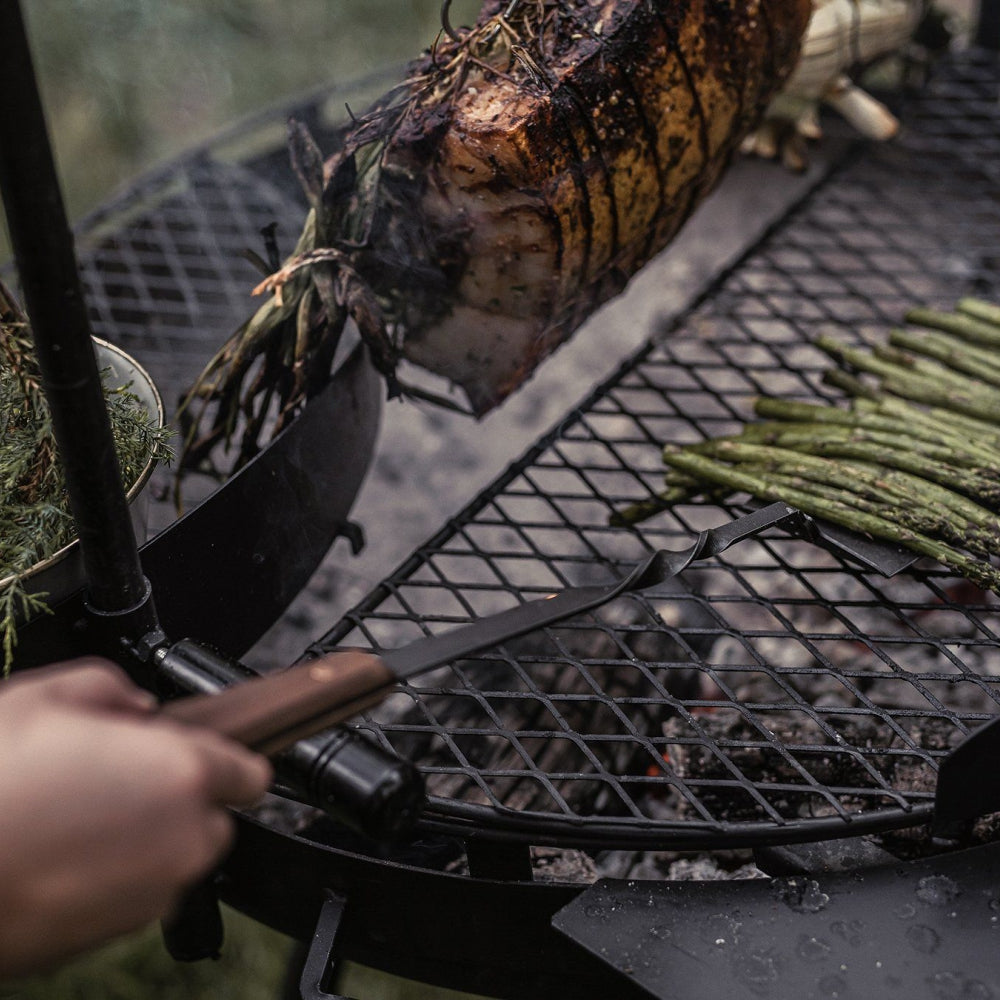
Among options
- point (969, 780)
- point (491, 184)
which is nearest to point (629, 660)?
point (969, 780)

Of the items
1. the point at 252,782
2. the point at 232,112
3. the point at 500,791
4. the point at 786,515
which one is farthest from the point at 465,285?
the point at 232,112

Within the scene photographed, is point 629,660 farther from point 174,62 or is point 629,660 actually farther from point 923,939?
point 174,62

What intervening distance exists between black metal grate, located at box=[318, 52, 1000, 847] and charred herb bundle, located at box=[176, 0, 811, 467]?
45cm

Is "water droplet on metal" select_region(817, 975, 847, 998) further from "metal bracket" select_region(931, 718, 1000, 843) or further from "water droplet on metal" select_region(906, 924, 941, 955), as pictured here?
"metal bracket" select_region(931, 718, 1000, 843)

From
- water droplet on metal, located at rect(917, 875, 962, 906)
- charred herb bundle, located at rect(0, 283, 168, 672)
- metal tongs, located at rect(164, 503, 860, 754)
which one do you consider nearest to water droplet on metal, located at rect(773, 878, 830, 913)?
water droplet on metal, located at rect(917, 875, 962, 906)

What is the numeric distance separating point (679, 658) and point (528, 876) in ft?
3.86

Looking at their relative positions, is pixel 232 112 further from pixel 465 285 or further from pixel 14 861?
pixel 14 861

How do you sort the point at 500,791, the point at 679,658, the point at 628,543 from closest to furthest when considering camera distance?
the point at 500,791
the point at 679,658
the point at 628,543

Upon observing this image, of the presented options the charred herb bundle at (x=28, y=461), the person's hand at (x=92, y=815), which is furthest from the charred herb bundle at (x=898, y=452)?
the person's hand at (x=92, y=815)

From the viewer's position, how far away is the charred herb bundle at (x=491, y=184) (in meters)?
2.37

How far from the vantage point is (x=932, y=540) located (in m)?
2.30

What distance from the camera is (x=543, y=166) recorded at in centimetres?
235

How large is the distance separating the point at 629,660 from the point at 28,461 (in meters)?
1.17

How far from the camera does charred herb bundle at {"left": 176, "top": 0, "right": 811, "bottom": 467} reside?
237 cm
